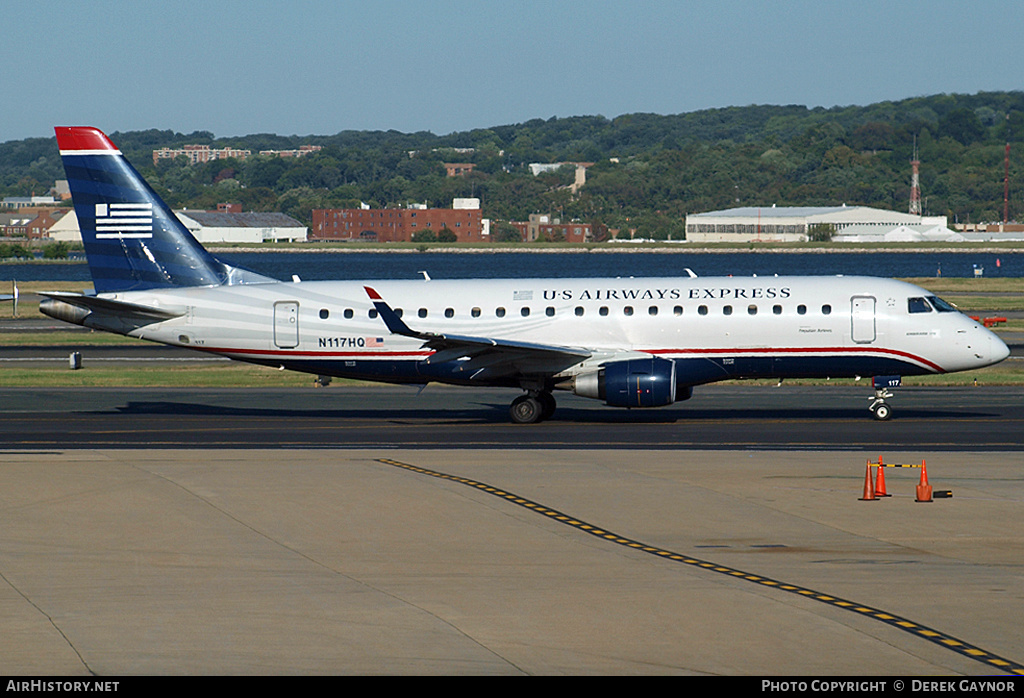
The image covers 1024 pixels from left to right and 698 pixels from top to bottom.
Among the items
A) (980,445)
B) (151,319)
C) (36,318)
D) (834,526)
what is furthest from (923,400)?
(36,318)

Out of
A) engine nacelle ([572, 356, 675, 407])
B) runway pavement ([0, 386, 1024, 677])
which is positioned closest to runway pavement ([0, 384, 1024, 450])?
runway pavement ([0, 386, 1024, 677])

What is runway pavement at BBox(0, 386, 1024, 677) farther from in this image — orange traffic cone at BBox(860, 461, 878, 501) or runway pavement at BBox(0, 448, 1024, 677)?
orange traffic cone at BBox(860, 461, 878, 501)

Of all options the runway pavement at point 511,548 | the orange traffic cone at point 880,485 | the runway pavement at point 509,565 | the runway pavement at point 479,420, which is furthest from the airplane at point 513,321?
the orange traffic cone at point 880,485

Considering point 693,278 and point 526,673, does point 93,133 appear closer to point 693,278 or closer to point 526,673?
point 693,278

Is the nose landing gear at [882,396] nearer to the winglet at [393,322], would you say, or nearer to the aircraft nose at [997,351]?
the aircraft nose at [997,351]

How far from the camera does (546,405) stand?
121 feet

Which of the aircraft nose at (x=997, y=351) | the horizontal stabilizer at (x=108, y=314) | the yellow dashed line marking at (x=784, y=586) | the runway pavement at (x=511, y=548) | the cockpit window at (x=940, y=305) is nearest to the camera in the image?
the yellow dashed line marking at (x=784, y=586)

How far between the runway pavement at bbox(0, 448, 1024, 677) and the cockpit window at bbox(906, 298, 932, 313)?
7468mm

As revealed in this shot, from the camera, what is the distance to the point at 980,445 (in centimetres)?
3053

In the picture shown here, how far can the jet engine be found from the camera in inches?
1345

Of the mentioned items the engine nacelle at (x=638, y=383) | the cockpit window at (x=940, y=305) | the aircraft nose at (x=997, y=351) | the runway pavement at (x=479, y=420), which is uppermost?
the cockpit window at (x=940, y=305)

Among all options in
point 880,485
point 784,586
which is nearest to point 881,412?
point 880,485

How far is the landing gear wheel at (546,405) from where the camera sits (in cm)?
3666

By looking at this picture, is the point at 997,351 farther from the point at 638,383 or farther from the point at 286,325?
the point at 286,325
